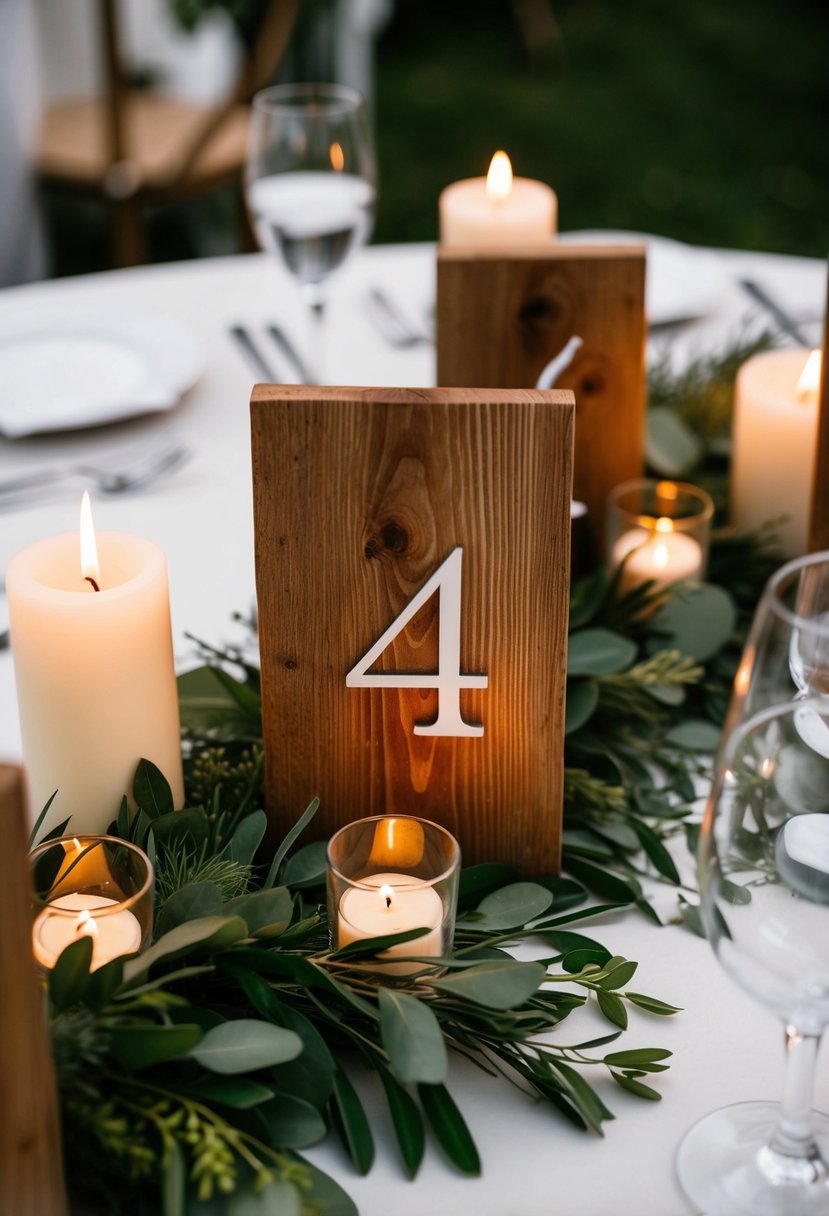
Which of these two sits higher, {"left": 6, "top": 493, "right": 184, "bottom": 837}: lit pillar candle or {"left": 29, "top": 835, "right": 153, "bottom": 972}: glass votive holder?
{"left": 6, "top": 493, "right": 184, "bottom": 837}: lit pillar candle

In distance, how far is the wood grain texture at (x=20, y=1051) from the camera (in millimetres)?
464

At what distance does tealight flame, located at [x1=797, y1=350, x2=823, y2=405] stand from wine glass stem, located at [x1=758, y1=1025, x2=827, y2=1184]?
0.56 meters

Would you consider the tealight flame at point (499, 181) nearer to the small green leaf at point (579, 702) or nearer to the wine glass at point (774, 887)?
the small green leaf at point (579, 702)

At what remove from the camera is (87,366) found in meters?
1.28

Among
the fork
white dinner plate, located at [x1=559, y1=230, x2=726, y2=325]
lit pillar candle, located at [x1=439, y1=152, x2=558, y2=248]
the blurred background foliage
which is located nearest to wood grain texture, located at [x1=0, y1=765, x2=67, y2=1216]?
the fork

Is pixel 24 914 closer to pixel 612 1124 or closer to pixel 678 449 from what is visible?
pixel 612 1124

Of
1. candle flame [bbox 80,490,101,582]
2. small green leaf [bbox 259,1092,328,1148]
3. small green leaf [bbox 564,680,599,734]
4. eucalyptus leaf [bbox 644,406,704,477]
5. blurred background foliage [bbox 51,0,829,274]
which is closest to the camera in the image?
small green leaf [bbox 259,1092,328,1148]

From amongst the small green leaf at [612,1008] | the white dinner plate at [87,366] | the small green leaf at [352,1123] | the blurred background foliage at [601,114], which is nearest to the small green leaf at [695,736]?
the small green leaf at [612,1008]

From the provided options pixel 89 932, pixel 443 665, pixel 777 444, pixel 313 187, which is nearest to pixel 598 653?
pixel 443 665

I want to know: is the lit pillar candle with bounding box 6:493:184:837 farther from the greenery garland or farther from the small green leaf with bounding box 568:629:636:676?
the small green leaf with bounding box 568:629:636:676

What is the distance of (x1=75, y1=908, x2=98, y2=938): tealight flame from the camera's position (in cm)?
58

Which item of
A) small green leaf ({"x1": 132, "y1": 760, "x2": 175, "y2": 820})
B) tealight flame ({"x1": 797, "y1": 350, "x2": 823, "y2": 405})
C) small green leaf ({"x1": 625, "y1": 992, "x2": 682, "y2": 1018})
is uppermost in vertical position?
tealight flame ({"x1": 797, "y1": 350, "x2": 823, "y2": 405})

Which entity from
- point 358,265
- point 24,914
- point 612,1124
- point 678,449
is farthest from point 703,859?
point 358,265

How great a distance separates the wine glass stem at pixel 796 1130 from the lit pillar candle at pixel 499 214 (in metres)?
0.74
